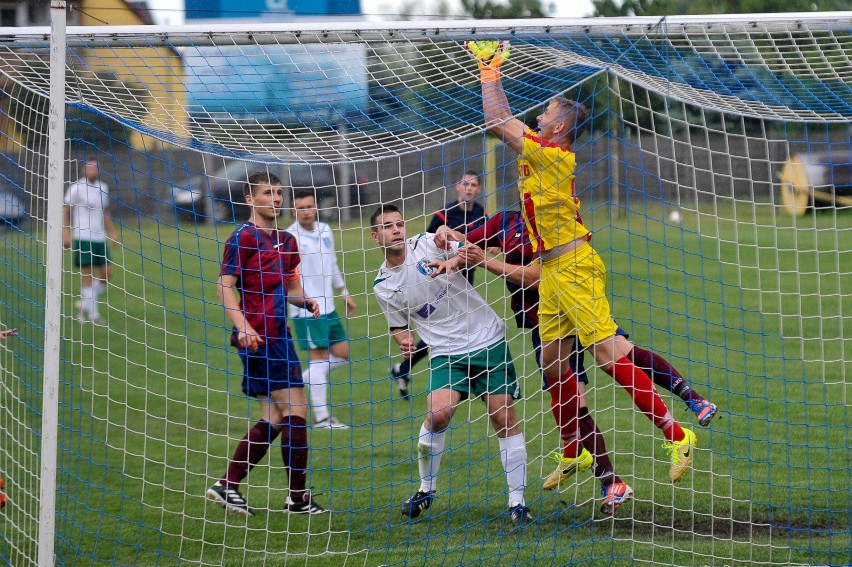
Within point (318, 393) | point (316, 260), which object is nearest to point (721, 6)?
point (316, 260)

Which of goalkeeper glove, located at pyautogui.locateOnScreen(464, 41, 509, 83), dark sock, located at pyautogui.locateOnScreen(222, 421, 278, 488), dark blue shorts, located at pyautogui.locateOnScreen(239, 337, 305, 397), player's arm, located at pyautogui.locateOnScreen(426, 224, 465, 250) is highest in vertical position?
goalkeeper glove, located at pyautogui.locateOnScreen(464, 41, 509, 83)

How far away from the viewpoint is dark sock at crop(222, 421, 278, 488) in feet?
20.3

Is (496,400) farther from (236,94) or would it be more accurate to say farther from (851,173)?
(851,173)

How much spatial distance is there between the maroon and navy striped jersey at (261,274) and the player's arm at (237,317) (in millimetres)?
47

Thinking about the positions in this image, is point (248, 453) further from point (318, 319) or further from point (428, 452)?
point (318, 319)

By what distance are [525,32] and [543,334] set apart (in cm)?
168

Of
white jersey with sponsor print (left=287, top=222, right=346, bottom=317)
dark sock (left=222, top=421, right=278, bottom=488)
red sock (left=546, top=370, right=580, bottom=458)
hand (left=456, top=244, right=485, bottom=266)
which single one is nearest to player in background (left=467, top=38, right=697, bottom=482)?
red sock (left=546, top=370, right=580, bottom=458)

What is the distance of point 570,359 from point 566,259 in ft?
2.80

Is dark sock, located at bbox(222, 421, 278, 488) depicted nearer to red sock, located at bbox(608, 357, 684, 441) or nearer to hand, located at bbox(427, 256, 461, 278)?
hand, located at bbox(427, 256, 461, 278)

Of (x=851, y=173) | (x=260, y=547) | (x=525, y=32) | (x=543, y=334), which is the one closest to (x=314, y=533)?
(x=260, y=547)

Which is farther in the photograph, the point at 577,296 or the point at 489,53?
the point at 577,296

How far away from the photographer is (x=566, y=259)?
223 inches

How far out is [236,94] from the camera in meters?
5.95

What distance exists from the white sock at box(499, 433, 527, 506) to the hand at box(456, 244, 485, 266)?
1052mm
